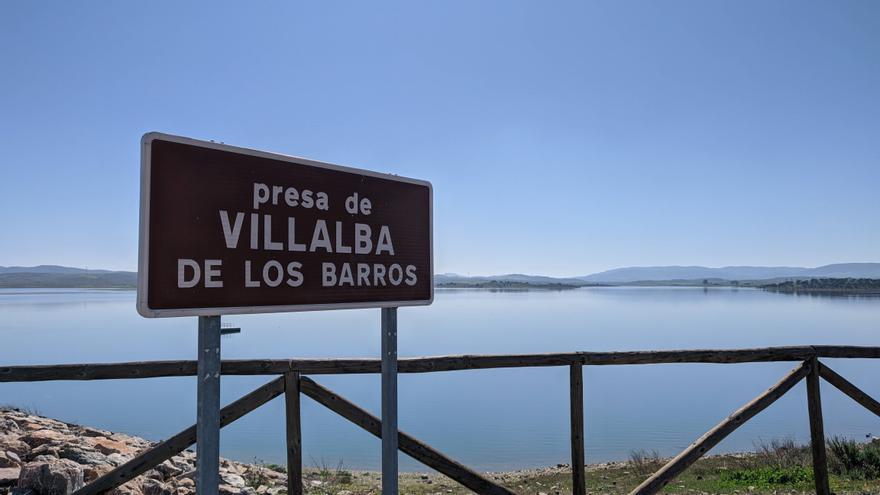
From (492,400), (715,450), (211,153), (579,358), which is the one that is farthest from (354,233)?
(492,400)

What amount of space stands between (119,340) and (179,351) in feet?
39.1

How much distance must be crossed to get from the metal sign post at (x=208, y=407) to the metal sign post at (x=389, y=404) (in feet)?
2.64

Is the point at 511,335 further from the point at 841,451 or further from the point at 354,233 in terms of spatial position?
the point at 354,233

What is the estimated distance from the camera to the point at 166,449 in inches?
154

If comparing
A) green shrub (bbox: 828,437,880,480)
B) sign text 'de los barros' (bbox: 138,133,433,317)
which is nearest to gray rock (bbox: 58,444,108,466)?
sign text 'de los barros' (bbox: 138,133,433,317)

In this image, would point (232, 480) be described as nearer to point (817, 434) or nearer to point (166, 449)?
point (166, 449)

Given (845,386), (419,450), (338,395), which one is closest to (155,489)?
(338,395)

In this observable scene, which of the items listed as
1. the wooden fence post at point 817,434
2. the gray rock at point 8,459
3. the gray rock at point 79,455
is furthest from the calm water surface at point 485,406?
the wooden fence post at point 817,434

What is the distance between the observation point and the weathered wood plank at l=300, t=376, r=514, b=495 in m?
4.06

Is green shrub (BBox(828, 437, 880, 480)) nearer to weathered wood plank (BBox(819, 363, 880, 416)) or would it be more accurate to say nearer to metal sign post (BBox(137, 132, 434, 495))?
weathered wood plank (BBox(819, 363, 880, 416))

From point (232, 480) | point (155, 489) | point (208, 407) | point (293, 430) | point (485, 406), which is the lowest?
point (485, 406)

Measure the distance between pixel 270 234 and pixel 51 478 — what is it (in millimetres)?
3921

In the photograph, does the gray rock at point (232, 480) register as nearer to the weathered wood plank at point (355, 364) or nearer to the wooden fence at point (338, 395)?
the wooden fence at point (338, 395)

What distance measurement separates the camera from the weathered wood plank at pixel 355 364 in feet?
12.9
